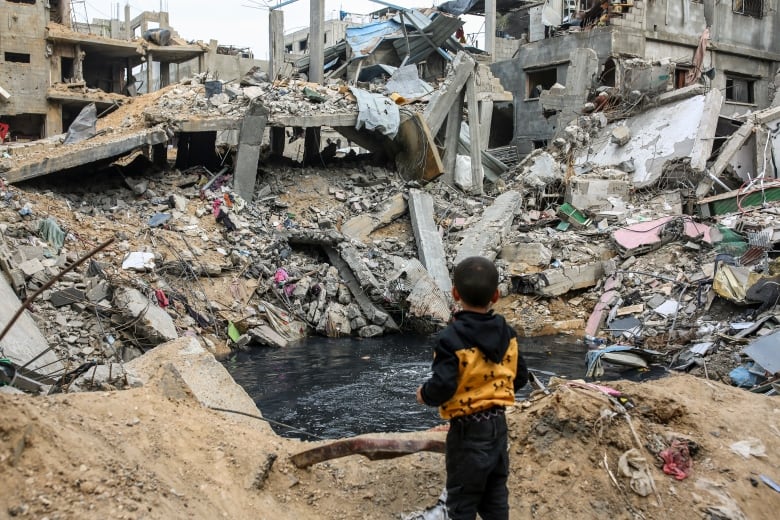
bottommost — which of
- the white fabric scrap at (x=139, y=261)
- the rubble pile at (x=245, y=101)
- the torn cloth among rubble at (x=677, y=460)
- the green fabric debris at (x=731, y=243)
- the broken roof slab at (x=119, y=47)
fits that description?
the white fabric scrap at (x=139, y=261)

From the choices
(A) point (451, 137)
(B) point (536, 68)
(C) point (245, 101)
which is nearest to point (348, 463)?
(C) point (245, 101)

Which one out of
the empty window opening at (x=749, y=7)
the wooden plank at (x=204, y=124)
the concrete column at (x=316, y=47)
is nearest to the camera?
the wooden plank at (x=204, y=124)

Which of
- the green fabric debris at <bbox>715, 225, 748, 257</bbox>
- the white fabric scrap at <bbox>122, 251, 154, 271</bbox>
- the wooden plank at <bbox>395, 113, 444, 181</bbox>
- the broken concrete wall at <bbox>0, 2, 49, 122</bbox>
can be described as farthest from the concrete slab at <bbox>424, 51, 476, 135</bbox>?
the broken concrete wall at <bbox>0, 2, 49, 122</bbox>

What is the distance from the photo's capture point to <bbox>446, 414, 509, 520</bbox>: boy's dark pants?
2.64 metres

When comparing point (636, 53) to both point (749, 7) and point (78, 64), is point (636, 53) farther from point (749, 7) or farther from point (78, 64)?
point (78, 64)

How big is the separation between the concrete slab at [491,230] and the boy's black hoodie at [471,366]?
9.41 meters

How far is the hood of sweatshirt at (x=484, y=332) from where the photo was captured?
2.61 m

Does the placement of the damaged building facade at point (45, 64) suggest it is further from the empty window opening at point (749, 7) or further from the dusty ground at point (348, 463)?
the dusty ground at point (348, 463)

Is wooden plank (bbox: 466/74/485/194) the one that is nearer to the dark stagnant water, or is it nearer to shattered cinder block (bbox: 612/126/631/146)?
shattered cinder block (bbox: 612/126/631/146)

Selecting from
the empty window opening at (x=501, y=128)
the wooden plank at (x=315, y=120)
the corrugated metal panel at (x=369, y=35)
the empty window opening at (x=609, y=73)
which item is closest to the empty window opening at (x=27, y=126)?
the corrugated metal panel at (x=369, y=35)

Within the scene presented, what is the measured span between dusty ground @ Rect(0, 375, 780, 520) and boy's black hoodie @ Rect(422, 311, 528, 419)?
2.54 feet

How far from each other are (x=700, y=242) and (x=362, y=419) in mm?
7507

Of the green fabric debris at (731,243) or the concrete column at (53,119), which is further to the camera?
the concrete column at (53,119)

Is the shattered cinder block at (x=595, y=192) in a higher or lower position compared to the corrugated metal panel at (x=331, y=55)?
lower
